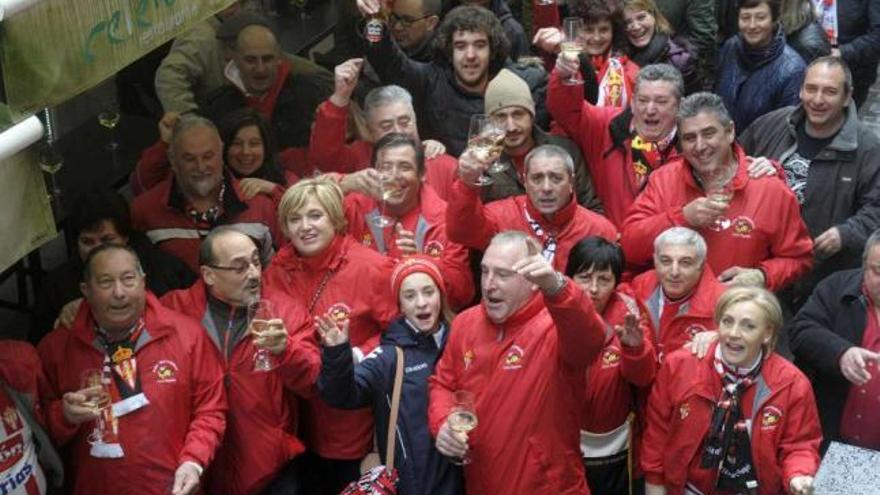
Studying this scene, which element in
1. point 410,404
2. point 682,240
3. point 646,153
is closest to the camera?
point 410,404

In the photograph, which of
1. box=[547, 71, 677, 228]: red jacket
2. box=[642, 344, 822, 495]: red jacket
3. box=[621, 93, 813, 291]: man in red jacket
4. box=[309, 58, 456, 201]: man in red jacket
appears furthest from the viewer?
box=[547, 71, 677, 228]: red jacket

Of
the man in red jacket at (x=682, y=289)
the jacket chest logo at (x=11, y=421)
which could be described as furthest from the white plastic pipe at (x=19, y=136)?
the man in red jacket at (x=682, y=289)

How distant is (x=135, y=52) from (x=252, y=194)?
1.84m

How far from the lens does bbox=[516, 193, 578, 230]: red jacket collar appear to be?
663 cm

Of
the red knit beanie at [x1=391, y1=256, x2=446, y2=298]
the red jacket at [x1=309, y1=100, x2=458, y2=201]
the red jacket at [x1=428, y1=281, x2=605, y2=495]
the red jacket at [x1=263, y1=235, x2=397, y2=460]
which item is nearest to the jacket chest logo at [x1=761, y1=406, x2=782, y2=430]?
the red jacket at [x1=428, y1=281, x2=605, y2=495]

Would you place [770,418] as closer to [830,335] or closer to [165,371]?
[830,335]

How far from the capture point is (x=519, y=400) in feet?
18.5

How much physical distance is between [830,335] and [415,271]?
201cm

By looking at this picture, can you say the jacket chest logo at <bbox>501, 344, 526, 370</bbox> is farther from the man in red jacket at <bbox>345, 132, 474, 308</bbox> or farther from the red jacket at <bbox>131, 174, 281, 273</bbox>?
the red jacket at <bbox>131, 174, 281, 273</bbox>

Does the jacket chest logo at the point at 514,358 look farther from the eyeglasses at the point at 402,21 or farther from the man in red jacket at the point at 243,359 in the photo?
the eyeglasses at the point at 402,21

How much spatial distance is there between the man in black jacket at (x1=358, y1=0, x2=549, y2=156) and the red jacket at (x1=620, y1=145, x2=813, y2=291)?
1.44m

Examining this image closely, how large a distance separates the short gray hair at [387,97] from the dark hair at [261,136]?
606 millimetres

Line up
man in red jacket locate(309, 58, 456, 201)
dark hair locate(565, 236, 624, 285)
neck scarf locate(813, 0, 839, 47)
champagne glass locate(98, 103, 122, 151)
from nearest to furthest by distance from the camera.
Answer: dark hair locate(565, 236, 624, 285) → man in red jacket locate(309, 58, 456, 201) → champagne glass locate(98, 103, 122, 151) → neck scarf locate(813, 0, 839, 47)

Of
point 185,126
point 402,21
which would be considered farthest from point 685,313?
point 402,21
